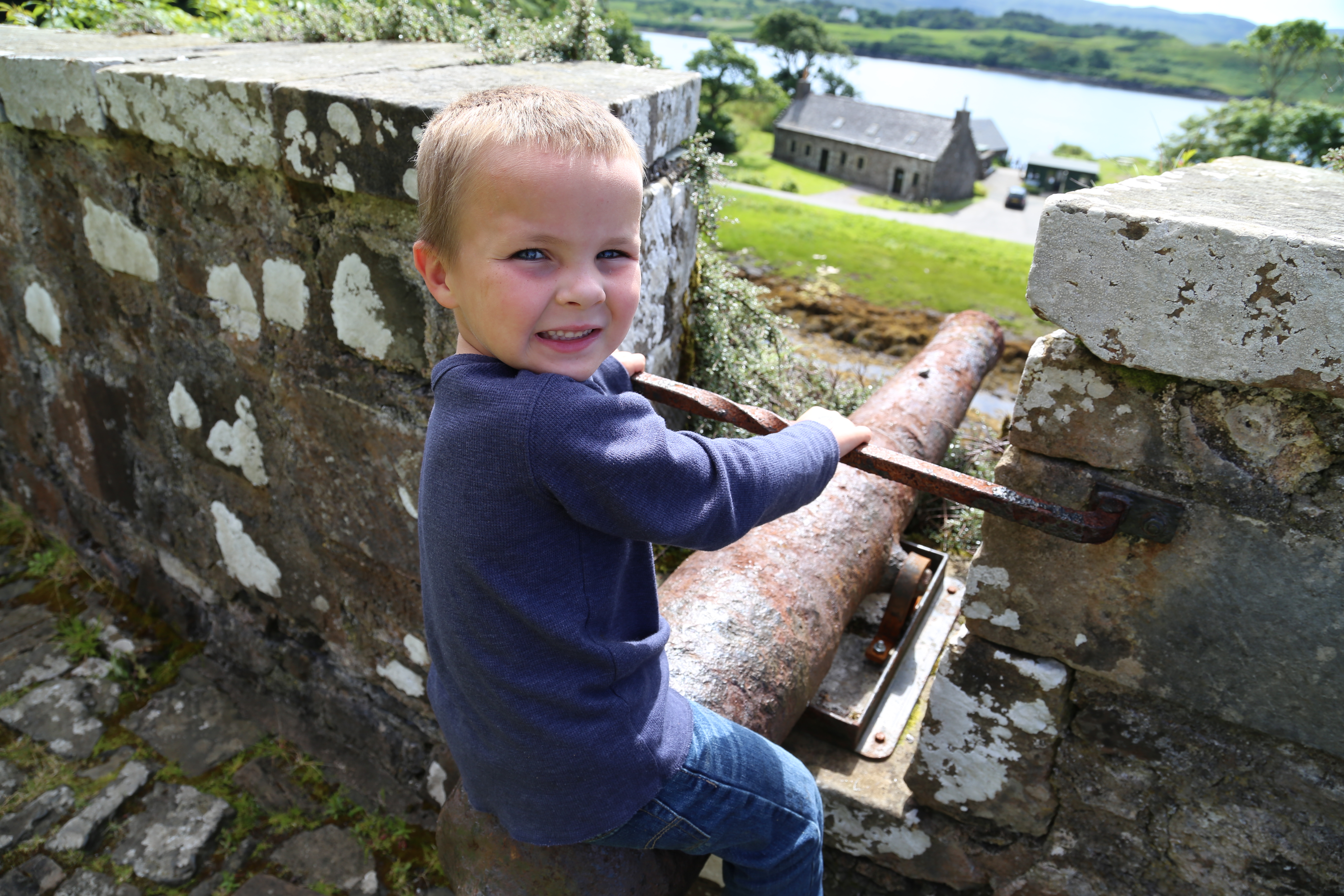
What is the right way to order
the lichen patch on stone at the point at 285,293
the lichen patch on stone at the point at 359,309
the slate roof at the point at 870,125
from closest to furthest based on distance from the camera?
the lichen patch on stone at the point at 359,309 → the lichen patch on stone at the point at 285,293 → the slate roof at the point at 870,125

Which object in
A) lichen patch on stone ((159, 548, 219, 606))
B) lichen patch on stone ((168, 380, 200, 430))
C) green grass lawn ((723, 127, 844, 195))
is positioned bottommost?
green grass lawn ((723, 127, 844, 195))

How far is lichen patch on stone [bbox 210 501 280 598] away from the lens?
9.37 feet

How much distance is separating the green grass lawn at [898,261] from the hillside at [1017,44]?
93.9m

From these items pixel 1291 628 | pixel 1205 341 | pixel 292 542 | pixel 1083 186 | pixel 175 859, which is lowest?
pixel 175 859

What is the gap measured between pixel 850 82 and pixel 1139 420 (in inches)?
3126

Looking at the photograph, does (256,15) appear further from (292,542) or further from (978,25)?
(978,25)

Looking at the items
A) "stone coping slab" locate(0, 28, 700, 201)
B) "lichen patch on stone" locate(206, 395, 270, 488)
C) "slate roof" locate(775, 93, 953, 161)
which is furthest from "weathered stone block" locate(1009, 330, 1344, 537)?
"slate roof" locate(775, 93, 953, 161)

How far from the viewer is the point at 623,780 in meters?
1.24

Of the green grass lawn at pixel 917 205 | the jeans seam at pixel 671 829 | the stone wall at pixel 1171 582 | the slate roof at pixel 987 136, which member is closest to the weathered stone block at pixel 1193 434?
the stone wall at pixel 1171 582

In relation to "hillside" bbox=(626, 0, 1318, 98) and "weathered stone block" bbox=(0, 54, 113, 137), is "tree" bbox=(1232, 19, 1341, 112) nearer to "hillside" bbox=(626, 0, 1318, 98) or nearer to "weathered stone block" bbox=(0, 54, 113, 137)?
"weathered stone block" bbox=(0, 54, 113, 137)

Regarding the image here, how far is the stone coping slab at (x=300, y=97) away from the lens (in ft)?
5.92

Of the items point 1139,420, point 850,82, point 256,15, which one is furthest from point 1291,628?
point 850,82

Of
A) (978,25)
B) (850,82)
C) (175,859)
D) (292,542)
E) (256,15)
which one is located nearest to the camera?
(175,859)

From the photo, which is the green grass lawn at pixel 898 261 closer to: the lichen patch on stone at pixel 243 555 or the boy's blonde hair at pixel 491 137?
the lichen patch on stone at pixel 243 555
